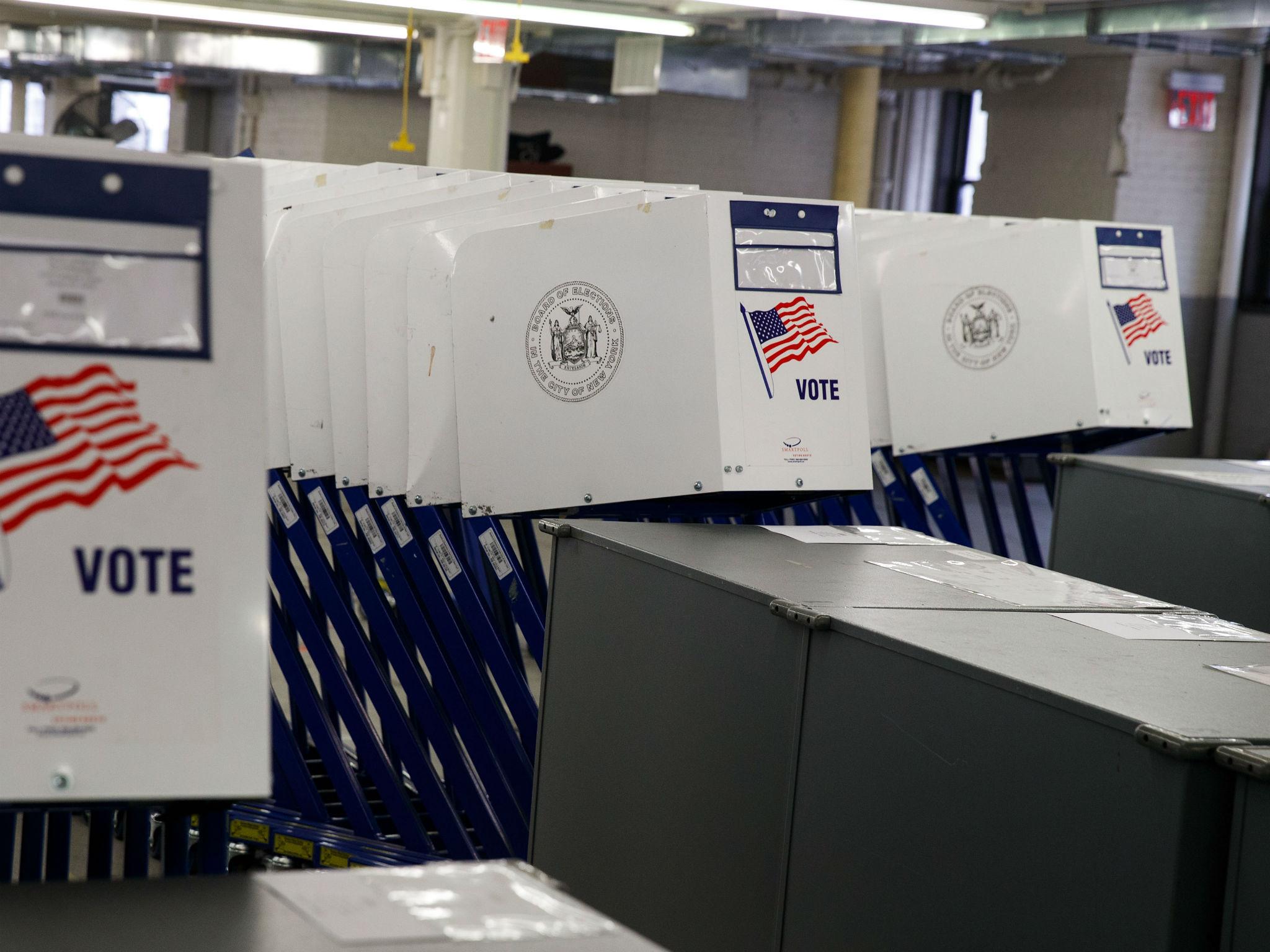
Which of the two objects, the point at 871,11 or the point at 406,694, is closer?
the point at 406,694

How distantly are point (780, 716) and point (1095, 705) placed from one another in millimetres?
659

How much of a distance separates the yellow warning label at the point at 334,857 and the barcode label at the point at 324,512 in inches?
30.9

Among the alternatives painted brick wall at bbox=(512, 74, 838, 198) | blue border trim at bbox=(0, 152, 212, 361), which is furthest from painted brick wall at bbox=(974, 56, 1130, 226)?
blue border trim at bbox=(0, 152, 212, 361)

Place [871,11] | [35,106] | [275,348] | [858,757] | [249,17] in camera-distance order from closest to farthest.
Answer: [858,757]
[275,348]
[871,11]
[249,17]
[35,106]

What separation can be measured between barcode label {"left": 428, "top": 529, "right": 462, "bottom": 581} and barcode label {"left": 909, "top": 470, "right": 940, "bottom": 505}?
207 cm

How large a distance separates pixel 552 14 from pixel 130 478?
758 cm

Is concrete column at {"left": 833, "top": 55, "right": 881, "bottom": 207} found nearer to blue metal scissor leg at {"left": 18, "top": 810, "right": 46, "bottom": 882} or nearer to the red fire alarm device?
the red fire alarm device

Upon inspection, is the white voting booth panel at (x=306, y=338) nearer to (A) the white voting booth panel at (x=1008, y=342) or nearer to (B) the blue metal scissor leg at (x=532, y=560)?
(B) the blue metal scissor leg at (x=532, y=560)

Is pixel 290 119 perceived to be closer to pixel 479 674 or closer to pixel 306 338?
pixel 306 338

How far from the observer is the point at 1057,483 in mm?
4469

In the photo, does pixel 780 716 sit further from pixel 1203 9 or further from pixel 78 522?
pixel 1203 9

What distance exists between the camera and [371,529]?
3.76 meters

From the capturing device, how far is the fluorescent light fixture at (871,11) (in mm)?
6617

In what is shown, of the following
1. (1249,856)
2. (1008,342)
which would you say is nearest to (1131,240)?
(1008,342)
